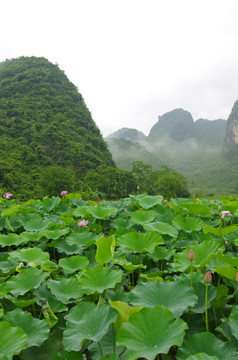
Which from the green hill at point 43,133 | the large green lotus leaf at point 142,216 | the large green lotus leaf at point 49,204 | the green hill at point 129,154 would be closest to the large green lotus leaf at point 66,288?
the large green lotus leaf at point 142,216

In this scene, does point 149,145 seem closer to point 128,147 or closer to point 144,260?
point 128,147

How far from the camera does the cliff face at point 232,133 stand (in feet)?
279

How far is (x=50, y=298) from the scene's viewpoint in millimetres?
1059

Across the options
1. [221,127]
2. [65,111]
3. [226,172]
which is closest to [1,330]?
[65,111]

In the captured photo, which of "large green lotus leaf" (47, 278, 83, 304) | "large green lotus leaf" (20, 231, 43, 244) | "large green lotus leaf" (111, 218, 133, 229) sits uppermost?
"large green lotus leaf" (20, 231, 43, 244)

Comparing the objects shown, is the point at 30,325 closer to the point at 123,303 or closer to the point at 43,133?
the point at 123,303

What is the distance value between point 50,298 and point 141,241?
54cm

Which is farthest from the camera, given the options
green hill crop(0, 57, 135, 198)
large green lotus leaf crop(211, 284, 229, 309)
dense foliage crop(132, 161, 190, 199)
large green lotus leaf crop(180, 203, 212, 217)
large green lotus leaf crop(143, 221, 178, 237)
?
dense foliage crop(132, 161, 190, 199)

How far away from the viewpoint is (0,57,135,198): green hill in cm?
2392

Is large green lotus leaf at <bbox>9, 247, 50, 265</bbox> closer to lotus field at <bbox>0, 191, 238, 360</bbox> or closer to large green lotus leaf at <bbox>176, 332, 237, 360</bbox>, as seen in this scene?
lotus field at <bbox>0, 191, 238, 360</bbox>

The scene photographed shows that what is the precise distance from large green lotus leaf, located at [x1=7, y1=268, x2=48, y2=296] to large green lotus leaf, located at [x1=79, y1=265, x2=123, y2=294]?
233 mm

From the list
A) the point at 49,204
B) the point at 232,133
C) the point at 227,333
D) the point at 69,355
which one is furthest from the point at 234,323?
the point at 232,133

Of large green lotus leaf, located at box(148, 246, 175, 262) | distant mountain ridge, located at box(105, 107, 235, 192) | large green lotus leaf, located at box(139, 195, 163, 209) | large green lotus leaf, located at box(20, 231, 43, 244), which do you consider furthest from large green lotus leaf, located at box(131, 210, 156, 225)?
distant mountain ridge, located at box(105, 107, 235, 192)

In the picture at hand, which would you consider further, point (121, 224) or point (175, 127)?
point (175, 127)
